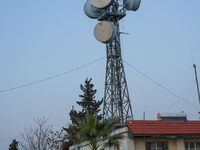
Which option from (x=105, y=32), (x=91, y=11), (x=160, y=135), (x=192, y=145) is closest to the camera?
(x=160, y=135)

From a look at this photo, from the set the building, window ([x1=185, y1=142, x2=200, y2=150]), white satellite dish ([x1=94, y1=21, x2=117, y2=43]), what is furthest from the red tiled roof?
white satellite dish ([x1=94, y1=21, x2=117, y2=43])

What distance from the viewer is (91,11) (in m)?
47.3

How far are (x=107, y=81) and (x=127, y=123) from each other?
20568mm

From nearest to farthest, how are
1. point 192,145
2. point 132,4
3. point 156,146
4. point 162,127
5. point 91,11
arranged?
point 162,127 < point 156,146 < point 192,145 < point 132,4 < point 91,11

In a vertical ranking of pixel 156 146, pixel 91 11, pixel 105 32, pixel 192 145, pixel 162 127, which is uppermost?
pixel 91 11

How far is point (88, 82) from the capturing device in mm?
64188

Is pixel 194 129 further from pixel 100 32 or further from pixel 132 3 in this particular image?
pixel 132 3

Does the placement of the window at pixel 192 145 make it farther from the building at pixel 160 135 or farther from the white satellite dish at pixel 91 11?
the white satellite dish at pixel 91 11

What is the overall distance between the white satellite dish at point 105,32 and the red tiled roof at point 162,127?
60.2ft

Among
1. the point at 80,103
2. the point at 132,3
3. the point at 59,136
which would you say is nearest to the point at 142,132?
the point at 132,3

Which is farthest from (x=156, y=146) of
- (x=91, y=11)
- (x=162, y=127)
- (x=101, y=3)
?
(x=91, y=11)

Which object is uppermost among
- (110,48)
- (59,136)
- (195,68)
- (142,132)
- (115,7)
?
(115,7)

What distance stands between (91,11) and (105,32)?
6.40 metres

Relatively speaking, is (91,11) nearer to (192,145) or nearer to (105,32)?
(105,32)
